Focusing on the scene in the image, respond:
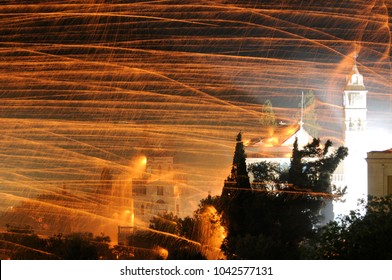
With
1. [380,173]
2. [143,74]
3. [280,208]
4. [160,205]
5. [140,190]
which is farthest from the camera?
[140,190]

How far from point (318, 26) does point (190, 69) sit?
5.37 m

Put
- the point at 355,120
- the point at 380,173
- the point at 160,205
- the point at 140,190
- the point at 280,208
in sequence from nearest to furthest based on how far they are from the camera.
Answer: the point at 380,173 < the point at 280,208 < the point at 160,205 < the point at 355,120 < the point at 140,190

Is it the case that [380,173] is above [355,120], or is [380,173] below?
below

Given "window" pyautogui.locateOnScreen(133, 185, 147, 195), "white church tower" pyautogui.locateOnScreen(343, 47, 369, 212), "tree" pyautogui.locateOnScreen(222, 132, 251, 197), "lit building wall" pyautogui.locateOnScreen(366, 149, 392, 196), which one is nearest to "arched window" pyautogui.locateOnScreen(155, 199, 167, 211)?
"window" pyautogui.locateOnScreen(133, 185, 147, 195)

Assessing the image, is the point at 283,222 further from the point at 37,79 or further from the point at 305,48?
the point at 305,48

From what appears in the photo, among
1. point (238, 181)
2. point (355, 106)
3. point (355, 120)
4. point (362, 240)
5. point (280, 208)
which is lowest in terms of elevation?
point (362, 240)

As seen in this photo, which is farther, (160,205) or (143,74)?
(160,205)

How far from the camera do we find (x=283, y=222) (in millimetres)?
19484

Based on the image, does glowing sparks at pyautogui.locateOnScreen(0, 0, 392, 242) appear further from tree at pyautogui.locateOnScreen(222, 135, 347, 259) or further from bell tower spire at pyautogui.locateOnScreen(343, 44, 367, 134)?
tree at pyautogui.locateOnScreen(222, 135, 347, 259)

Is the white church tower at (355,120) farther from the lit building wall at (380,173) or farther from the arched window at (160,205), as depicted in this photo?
the lit building wall at (380,173)

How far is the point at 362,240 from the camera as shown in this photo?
12.8 m

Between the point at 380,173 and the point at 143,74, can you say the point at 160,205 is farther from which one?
the point at 380,173

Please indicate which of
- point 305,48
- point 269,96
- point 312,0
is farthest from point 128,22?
point 269,96

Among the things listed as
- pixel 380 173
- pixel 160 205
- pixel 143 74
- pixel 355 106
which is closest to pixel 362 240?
pixel 380 173
